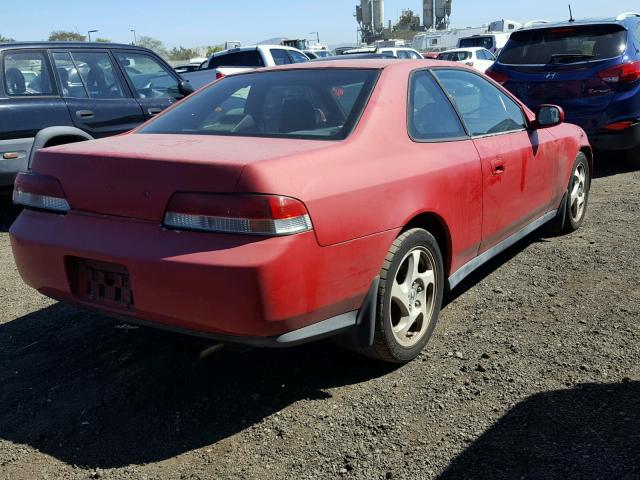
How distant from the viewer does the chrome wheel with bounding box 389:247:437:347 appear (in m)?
3.26

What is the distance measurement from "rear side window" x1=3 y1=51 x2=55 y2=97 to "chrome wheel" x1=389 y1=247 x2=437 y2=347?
490cm

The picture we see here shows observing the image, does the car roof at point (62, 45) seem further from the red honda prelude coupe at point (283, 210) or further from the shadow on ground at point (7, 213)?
the red honda prelude coupe at point (283, 210)

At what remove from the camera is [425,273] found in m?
3.42

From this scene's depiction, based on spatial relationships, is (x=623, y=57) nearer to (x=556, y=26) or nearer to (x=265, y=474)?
(x=556, y=26)

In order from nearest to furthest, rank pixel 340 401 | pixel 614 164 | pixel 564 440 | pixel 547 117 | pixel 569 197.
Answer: pixel 564 440 → pixel 340 401 → pixel 547 117 → pixel 569 197 → pixel 614 164

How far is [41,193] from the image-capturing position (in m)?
3.09

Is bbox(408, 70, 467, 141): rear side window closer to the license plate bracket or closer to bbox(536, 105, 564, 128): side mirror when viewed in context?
bbox(536, 105, 564, 128): side mirror

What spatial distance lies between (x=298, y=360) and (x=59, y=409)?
1.18 meters

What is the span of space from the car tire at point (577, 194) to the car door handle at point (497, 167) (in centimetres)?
157

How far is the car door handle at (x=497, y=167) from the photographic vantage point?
3941 mm

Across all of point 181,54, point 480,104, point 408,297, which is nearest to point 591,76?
point 480,104

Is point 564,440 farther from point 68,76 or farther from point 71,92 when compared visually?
point 68,76

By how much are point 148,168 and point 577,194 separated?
4.06 metres

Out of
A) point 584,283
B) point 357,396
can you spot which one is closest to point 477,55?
point 584,283
